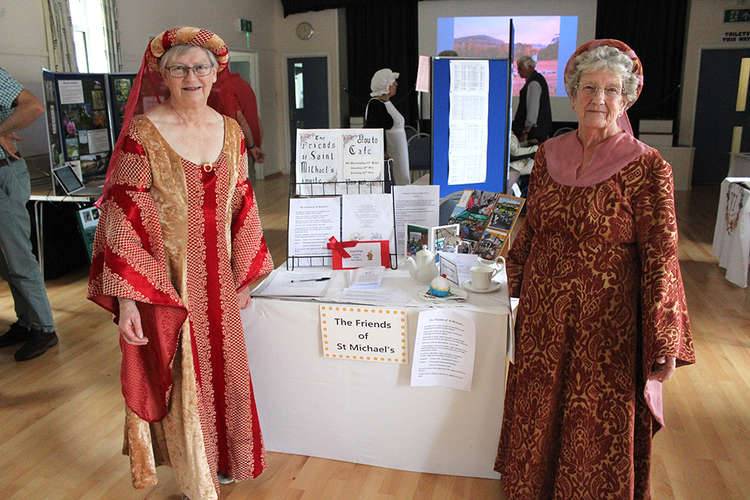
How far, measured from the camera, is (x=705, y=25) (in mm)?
9023

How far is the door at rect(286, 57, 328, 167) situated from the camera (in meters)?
10.5

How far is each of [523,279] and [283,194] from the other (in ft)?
22.8

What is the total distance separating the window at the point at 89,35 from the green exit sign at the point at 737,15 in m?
8.37

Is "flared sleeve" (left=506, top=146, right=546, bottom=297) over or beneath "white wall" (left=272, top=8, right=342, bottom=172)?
beneath

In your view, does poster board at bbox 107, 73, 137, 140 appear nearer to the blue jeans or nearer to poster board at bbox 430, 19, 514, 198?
the blue jeans

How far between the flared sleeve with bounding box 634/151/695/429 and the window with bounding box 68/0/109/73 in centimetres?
602

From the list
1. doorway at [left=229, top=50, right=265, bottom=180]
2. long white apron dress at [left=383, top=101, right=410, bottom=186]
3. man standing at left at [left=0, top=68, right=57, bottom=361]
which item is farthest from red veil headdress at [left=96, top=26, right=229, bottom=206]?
doorway at [left=229, top=50, right=265, bottom=180]

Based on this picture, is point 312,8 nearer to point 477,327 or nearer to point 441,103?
point 441,103

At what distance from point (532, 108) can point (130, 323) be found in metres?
5.34

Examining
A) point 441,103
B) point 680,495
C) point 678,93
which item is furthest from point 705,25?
point 680,495

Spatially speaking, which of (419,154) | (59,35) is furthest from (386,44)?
(59,35)

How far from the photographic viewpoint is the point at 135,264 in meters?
1.71

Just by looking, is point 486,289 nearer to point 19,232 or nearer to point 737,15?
point 19,232

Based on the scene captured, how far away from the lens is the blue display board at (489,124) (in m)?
2.90
